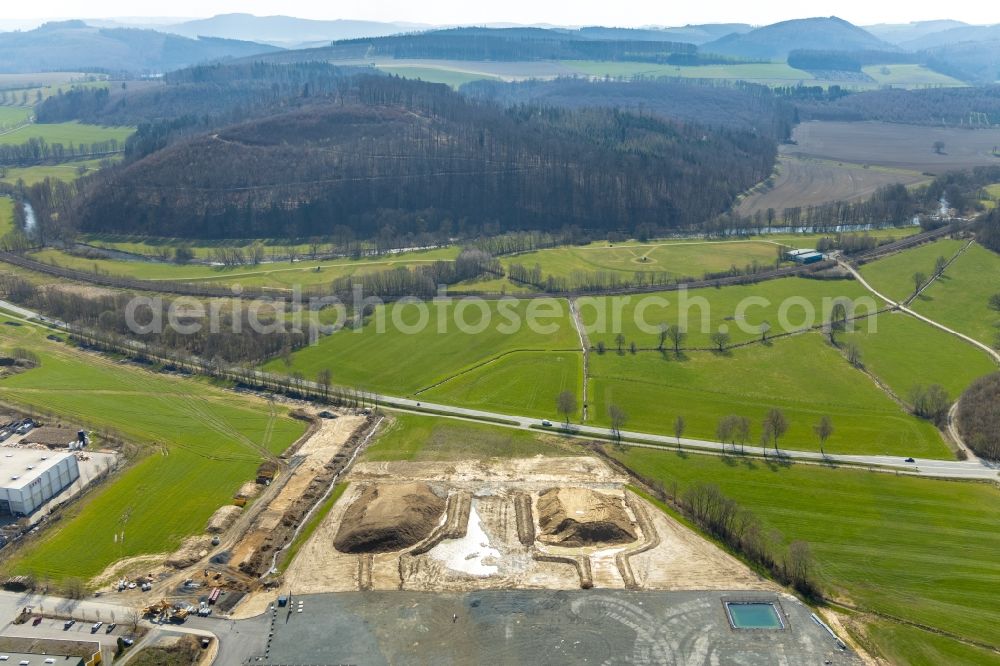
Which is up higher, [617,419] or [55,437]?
[617,419]

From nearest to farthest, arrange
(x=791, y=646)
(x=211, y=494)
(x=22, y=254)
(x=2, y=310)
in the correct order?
(x=791, y=646) → (x=211, y=494) → (x=2, y=310) → (x=22, y=254)

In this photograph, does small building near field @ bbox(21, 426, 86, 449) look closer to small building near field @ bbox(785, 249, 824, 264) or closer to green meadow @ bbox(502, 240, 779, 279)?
green meadow @ bbox(502, 240, 779, 279)

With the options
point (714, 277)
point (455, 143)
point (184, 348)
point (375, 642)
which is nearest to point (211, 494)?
point (375, 642)

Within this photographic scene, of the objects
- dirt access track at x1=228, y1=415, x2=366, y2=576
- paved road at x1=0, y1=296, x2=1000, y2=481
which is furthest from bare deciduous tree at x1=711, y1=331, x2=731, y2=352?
dirt access track at x1=228, y1=415, x2=366, y2=576

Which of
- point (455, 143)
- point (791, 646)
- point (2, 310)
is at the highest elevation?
point (455, 143)

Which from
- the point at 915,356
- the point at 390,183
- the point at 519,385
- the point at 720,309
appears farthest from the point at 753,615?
the point at 390,183

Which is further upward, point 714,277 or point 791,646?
point 714,277

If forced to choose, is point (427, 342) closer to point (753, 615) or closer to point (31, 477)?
point (31, 477)

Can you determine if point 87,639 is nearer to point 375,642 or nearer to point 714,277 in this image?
point 375,642
